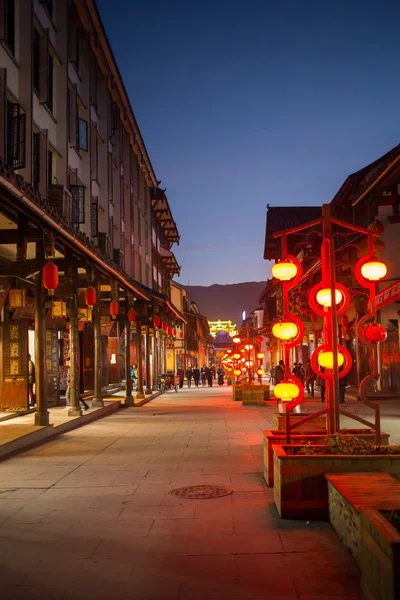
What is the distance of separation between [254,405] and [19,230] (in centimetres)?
1509

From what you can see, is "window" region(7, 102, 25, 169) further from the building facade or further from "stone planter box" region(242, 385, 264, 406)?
"stone planter box" region(242, 385, 264, 406)

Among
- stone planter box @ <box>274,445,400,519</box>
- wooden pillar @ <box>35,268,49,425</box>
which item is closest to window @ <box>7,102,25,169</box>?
wooden pillar @ <box>35,268,49,425</box>

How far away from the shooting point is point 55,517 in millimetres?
7191

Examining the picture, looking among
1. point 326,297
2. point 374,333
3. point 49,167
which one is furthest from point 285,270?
point 49,167

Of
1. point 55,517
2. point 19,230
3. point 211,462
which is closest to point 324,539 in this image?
point 55,517

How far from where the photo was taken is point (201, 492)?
8.41m

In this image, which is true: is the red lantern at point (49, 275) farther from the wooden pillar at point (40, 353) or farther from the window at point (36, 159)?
the window at point (36, 159)

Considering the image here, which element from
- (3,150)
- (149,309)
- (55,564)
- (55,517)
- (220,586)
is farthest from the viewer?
(149,309)

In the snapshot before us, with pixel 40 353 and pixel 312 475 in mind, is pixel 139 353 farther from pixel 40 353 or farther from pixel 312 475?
pixel 312 475

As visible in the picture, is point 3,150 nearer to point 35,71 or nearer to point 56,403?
point 35,71

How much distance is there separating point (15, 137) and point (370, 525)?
13.8 m

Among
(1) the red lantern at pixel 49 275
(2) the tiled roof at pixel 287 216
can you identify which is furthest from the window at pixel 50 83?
(2) the tiled roof at pixel 287 216

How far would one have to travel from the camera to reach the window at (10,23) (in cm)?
1538

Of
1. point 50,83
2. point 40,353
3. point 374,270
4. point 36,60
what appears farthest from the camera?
point 50,83
